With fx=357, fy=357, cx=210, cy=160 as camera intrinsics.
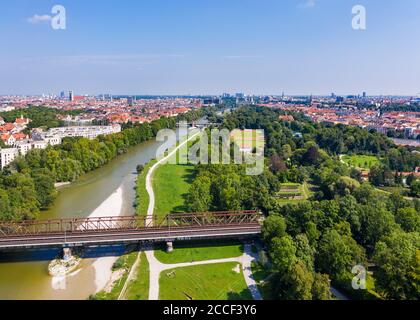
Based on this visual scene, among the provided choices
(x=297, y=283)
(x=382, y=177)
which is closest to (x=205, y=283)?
(x=297, y=283)

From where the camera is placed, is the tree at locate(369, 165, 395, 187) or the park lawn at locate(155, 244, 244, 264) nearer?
the park lawn at locate(155, 244, 244, 264)

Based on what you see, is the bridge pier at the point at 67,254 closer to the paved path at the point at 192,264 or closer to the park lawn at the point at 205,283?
the paved path at the point at 192,264

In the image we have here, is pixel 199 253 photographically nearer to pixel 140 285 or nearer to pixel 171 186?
pixel 140 285

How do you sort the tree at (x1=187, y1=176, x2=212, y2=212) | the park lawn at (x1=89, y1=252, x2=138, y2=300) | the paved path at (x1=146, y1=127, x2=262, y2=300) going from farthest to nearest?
the tree at (x1=187, y1=176, x2=212, y2=212)
the paved path at (x1=146, y1=127, x2=262, y2=300)
the park lawn at (x1=89, y1=252, x2=138, y2=300)

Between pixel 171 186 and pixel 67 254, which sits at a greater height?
pixel 171 186

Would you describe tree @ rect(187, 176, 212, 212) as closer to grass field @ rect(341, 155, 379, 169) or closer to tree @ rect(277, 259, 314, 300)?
tree @ rect(277, 259, 314, 300)

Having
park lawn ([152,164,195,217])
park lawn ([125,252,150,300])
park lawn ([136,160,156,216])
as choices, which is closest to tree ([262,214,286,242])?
park lawn ([125,252,150,300])

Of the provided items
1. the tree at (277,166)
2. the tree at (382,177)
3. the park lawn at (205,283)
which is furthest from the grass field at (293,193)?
the park lawn at (205,283)

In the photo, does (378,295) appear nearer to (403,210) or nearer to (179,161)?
(403,210)
